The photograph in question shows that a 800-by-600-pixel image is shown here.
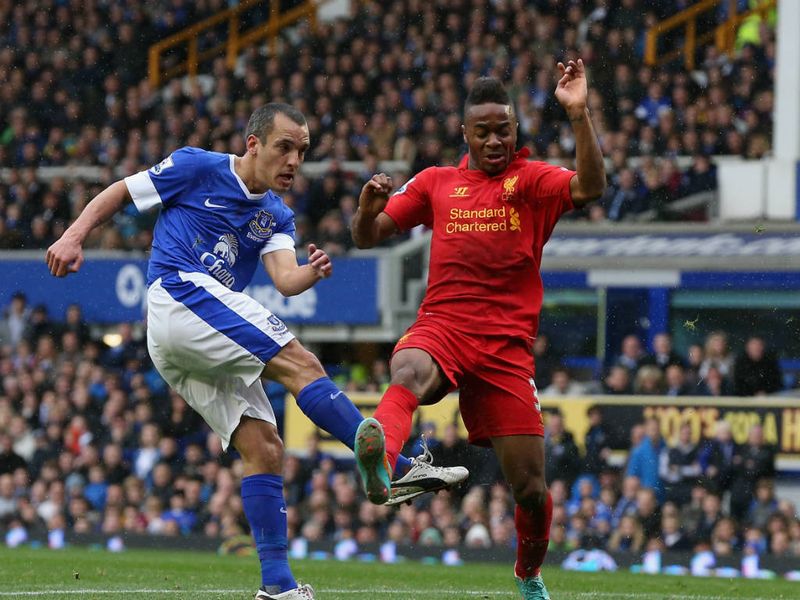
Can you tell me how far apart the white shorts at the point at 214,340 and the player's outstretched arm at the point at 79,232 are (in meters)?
0.41

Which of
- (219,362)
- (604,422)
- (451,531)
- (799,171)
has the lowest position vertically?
(451,531)

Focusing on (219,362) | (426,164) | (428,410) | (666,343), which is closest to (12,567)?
(219,362)

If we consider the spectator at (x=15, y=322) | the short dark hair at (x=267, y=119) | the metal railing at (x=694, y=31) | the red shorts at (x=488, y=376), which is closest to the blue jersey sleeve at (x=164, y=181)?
the short dark hair at (x=267, y=119)

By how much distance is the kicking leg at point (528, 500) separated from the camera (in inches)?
309

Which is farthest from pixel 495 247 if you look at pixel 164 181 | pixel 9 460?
pixel 9 460

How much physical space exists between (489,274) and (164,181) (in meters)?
1.61

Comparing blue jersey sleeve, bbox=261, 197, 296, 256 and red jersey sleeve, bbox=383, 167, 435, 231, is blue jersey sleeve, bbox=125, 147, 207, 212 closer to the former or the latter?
blue jersey sleeve, bbox=261, 197, 296, 256

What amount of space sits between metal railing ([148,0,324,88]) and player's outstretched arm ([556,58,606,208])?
59.5 ft

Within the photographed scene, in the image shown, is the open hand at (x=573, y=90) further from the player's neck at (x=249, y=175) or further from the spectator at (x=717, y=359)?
the spectator at (x=717, y=359)

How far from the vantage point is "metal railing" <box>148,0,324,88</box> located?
25344mm

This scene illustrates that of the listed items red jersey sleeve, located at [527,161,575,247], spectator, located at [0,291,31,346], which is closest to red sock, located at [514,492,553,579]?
red jersey sleeve, located at [527,161,575,247]

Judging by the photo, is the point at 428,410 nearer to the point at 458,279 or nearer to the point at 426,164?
the point at 426,164

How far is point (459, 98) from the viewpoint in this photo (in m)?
21.1

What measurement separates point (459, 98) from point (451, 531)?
289 inches
